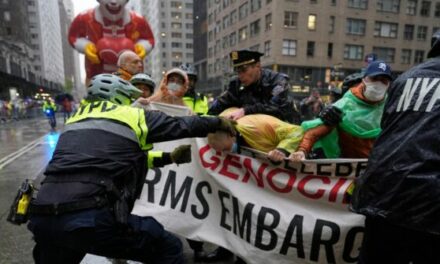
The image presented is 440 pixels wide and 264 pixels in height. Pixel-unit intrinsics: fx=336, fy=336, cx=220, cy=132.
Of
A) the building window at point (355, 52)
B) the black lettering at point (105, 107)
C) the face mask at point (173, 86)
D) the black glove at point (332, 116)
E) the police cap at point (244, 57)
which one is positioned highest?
the building window at point (355, 52)

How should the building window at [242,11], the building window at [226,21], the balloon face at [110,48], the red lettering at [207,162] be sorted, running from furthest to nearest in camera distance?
the building window at [226,21] < the building window at [242,11] < the balloon face at [110,48] < the red lettering at [207,162]

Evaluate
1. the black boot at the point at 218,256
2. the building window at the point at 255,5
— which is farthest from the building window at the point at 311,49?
the black boot at the point at 218,256

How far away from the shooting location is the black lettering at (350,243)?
2.52 meters

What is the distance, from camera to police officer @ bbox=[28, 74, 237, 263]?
1932 mm

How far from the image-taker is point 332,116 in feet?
9.41

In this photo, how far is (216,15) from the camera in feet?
184

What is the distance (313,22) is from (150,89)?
1503 inches

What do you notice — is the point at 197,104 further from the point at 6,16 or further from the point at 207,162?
the point at 6,16

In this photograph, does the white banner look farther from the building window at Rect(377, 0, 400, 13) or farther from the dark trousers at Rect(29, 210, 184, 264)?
the building window at Rect(377, 0, 400, 13)

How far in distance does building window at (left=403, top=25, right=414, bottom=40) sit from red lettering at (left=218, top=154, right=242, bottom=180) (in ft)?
154

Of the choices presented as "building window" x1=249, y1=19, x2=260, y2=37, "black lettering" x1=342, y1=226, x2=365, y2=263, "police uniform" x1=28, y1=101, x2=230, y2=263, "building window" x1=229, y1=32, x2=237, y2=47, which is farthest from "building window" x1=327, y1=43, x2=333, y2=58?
"police uniform" x1=28, y1=101, x2=230, y2=263

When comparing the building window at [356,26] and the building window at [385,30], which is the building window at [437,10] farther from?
the building window at [356,26]

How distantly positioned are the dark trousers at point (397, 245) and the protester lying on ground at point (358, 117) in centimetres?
100

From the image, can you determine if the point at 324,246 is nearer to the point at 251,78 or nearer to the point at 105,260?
the point at 251,78
